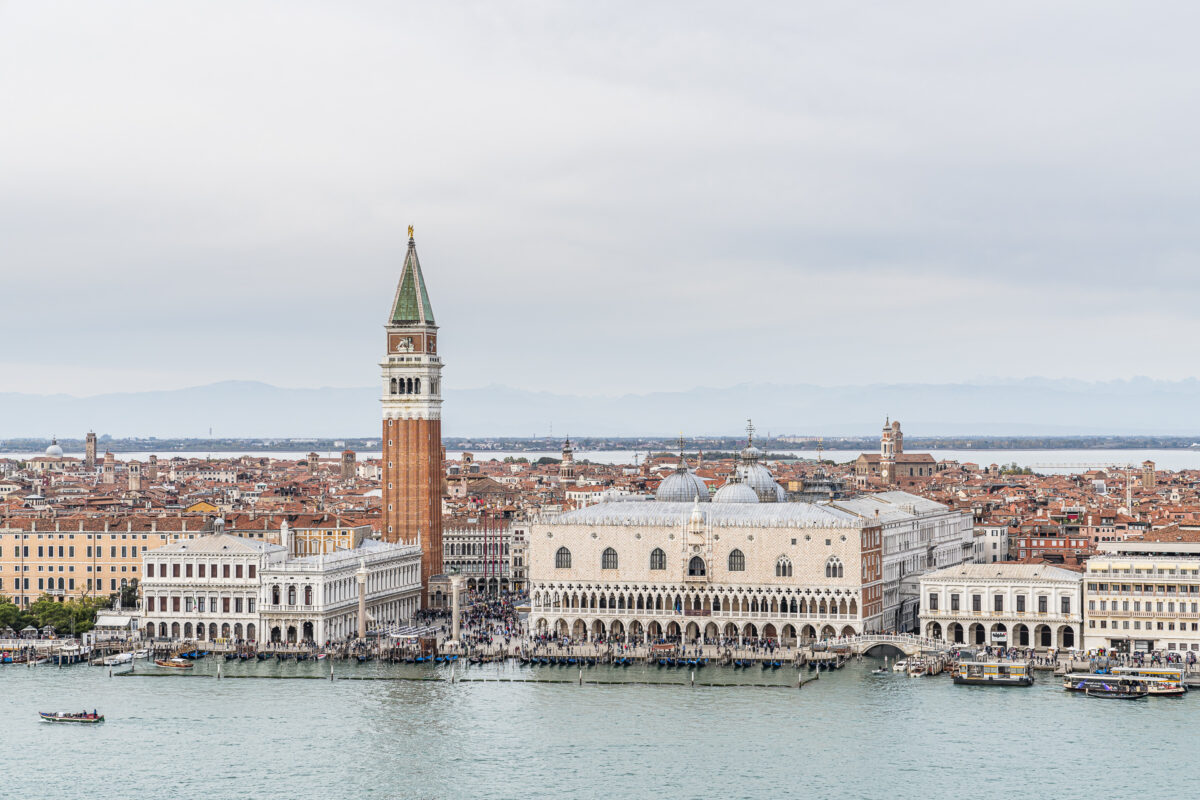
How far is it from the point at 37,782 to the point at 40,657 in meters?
16.9

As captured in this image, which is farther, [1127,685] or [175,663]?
[175,663]

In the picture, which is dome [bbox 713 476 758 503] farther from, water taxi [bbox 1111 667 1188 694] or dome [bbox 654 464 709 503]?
water taxi [bbox 1111 667 1188 694]

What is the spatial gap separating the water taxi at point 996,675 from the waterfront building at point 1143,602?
4296 millimetres

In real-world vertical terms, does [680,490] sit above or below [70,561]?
above

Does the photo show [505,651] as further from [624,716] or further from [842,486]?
[842,486]

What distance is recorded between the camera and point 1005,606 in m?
55.3

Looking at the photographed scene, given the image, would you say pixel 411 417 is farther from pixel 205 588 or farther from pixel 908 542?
pixel 908 542

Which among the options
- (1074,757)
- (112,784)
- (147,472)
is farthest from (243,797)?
(147,472)

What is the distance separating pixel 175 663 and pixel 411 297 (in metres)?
17.0

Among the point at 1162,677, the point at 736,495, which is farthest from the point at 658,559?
the point at 1162,677

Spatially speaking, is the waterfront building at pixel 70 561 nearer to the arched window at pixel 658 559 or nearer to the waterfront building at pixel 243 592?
the waterfront building at pixel 243 592

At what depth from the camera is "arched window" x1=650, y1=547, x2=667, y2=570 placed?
5816 centimetres

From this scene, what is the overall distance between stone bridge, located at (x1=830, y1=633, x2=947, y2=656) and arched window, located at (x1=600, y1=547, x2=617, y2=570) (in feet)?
24.0

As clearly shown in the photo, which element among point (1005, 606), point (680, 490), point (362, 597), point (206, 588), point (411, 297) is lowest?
point (1005, 606)
